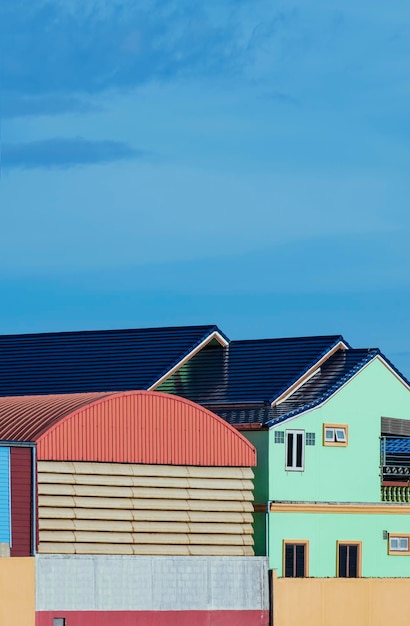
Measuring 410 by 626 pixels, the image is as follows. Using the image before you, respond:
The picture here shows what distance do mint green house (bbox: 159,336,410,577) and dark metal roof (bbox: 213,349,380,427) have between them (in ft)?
0.15

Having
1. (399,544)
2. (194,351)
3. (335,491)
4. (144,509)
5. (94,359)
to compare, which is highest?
(194,351)

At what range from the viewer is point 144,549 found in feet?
146

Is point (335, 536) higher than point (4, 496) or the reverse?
the reverse

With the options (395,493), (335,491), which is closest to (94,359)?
(335,491)

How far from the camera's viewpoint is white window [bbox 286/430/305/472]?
51.7 m

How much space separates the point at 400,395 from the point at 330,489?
5376 millimetres

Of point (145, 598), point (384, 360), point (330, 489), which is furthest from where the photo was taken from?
point (384, 360)

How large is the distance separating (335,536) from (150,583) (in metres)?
11.0

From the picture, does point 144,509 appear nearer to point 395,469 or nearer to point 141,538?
point 141,538

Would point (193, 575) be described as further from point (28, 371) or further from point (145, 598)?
point (28, 371)

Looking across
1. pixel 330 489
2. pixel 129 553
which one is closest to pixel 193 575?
pixel 129 553

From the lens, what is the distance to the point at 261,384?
55.1 m

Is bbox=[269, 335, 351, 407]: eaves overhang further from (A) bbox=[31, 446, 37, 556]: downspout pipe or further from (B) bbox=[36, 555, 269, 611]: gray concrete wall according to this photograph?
(A) bbox=[31, 446, 37, 556]: downspout pipe

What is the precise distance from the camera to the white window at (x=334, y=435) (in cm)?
5308
